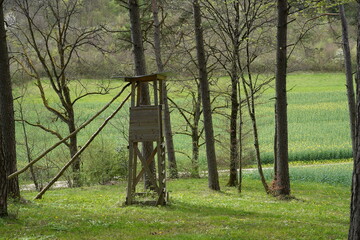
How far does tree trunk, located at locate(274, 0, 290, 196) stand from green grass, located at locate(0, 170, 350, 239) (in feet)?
6.13

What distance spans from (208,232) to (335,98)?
161ft

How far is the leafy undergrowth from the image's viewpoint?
7980mm

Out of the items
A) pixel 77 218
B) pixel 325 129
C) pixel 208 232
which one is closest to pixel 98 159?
pixel 77 218

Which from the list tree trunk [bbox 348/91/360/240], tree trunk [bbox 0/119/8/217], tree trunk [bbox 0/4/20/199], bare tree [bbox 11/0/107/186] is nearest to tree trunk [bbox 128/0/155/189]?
tree trunk [bbox 0/4/20/199]

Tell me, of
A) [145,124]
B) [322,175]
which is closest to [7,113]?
[145,124]

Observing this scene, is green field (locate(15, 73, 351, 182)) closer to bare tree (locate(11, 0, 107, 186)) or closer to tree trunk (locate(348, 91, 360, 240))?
bare tree (locate(11, 0, 107, 186))

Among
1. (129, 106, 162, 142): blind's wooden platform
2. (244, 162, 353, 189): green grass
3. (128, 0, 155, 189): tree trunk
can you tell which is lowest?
(244, 162, 353, 189): green grass

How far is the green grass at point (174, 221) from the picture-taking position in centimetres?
798

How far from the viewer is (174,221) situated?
945cm

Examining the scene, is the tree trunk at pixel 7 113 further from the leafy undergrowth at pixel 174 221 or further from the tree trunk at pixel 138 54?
the tree trunk at pixel 138 54

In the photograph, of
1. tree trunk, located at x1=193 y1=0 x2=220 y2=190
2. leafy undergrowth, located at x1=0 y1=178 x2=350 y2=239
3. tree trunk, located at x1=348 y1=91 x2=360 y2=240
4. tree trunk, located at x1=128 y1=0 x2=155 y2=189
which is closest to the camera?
tree trunk, located at x1=348 y1=91 x2=360 y2=240

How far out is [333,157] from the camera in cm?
3222

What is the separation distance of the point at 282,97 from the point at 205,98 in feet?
9.96

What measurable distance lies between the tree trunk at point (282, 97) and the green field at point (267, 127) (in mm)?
2998
